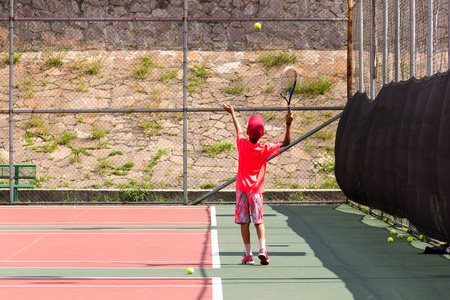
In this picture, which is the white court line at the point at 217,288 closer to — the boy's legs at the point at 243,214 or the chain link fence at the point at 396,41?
the boy's legs at the point at 243,214

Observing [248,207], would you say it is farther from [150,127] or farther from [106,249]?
[150,127]

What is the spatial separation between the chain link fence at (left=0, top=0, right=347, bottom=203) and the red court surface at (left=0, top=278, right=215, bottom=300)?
270 inches

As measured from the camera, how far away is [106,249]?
7.36m

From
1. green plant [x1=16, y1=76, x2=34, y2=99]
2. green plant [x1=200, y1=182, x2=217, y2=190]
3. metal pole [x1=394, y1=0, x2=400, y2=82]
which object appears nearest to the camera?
metal pole [x1=394, y1=0, x2=400, y2=82]

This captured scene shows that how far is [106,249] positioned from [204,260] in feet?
4.23

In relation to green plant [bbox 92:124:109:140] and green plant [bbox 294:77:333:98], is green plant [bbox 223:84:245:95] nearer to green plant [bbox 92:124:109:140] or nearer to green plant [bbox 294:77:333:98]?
green plant [bbox 294:77:333:98]

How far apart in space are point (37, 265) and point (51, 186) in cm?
759

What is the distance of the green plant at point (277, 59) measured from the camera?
17.0 m

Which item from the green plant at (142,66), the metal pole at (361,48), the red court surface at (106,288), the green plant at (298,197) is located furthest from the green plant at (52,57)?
the red court surface at (106,288)

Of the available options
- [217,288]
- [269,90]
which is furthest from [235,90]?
[217,288]

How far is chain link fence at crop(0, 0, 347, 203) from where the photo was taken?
45.5 ft

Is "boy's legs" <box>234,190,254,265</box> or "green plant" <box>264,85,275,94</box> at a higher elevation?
"green plant" <box>264,85,275,94</box>

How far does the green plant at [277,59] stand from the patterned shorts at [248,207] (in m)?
10.7

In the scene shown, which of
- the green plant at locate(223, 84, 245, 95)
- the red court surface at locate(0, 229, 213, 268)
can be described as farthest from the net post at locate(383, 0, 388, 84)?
the green plant at locate(223, 84, 245, 95)
